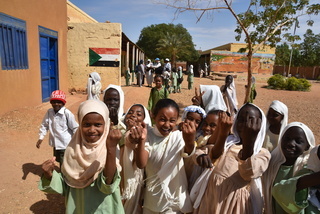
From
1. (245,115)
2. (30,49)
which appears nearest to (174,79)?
(30,49)

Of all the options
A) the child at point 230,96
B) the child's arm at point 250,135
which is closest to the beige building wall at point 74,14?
the child at point 230,96

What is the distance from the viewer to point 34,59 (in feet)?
23.7

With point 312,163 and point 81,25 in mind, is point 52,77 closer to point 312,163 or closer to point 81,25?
point 81,25

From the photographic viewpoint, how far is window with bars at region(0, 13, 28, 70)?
5.65 meters

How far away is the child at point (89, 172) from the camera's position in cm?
154

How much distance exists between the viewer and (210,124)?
242 cm

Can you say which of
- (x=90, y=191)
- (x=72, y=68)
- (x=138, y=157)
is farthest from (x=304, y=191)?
(x=72, y=68)

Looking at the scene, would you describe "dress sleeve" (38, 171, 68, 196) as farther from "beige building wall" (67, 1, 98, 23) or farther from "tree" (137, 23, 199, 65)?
"tree" (137, 23, 199, 65)

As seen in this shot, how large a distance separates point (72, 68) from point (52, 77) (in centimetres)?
117

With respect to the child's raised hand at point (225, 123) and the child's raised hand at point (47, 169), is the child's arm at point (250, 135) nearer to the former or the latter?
the child's raised hand at point (225, 123)

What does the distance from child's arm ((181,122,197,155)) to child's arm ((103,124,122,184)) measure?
468 millimetres

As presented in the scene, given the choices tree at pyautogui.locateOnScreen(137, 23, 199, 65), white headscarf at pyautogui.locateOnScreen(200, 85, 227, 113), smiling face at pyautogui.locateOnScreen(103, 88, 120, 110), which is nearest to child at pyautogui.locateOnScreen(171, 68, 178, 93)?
white headscarf at pyautogui.locateOnScreen(200, 85, 227, 113)

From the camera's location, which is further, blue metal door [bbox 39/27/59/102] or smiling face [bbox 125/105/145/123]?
blue metal door [bbox 39/27/59/102]

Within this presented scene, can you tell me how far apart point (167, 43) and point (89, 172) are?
3405 centimetres
